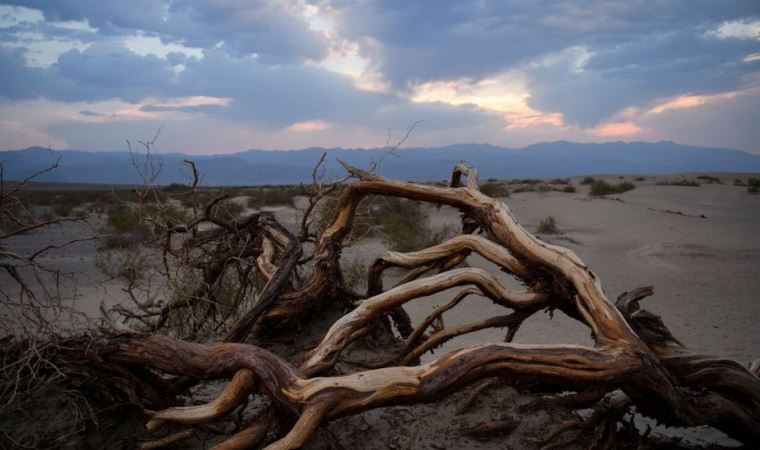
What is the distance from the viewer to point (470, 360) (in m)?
2.40

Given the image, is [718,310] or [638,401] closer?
[638,401]

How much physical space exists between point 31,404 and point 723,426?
3948 millimetres

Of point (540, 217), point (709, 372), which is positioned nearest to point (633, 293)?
point (709, 372)

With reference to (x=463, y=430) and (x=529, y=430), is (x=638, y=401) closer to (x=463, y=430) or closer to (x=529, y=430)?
(x=529, y=430)

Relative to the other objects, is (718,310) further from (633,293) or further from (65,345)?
(65,345)

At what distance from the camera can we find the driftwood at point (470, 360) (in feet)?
7.70

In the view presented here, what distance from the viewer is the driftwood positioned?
7.70 feet

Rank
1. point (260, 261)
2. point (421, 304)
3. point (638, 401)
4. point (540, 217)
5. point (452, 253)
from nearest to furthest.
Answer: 1. point (638, 401)
2. point (452, 253)
3. point (260, 261)
4. point (421, 304)
5. point (540, 217)

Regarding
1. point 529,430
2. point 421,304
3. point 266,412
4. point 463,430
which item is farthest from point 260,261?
point 421,304

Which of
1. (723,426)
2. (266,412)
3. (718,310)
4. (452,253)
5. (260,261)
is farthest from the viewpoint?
(718,310)

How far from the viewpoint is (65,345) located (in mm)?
2693

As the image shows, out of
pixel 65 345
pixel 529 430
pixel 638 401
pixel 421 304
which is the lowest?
pixel 421 304

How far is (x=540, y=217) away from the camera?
64.9 ft

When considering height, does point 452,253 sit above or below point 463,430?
above
